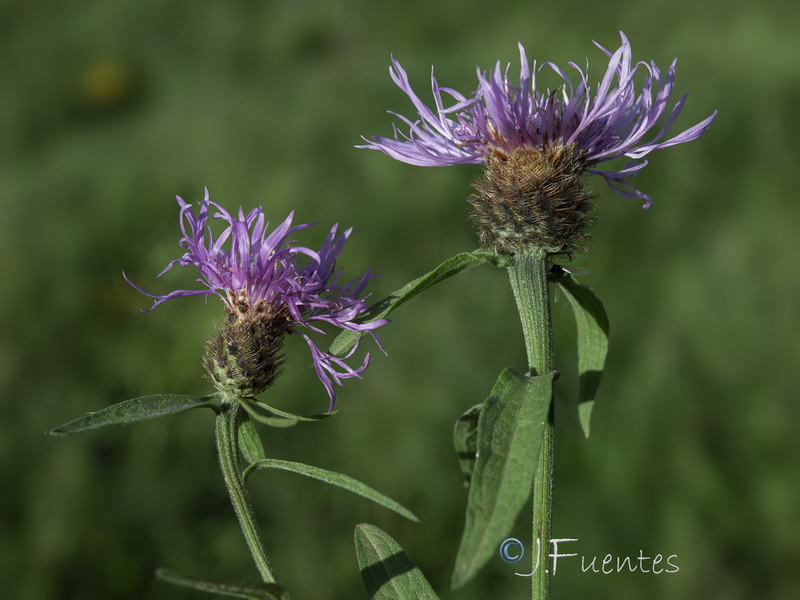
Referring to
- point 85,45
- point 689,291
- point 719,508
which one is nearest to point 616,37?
point 689,291

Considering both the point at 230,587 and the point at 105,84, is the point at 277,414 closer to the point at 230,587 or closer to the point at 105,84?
the point at 230,587

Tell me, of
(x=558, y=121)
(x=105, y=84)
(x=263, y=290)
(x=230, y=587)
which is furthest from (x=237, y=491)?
(x=105, y=84)

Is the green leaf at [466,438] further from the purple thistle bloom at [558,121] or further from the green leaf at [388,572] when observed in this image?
the purple thistle bloom at [558,121]

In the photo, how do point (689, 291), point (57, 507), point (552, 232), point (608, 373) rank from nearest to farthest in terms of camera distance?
point (552, 232), point (57, 507), point (608, 373), point (689, 291)

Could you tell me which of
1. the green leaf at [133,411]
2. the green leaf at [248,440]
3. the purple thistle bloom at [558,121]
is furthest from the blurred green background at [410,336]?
the green leaf at [133,411]

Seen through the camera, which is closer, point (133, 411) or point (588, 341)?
point (133, 411)

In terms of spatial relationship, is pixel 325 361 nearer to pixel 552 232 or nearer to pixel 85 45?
pixel 552 232
